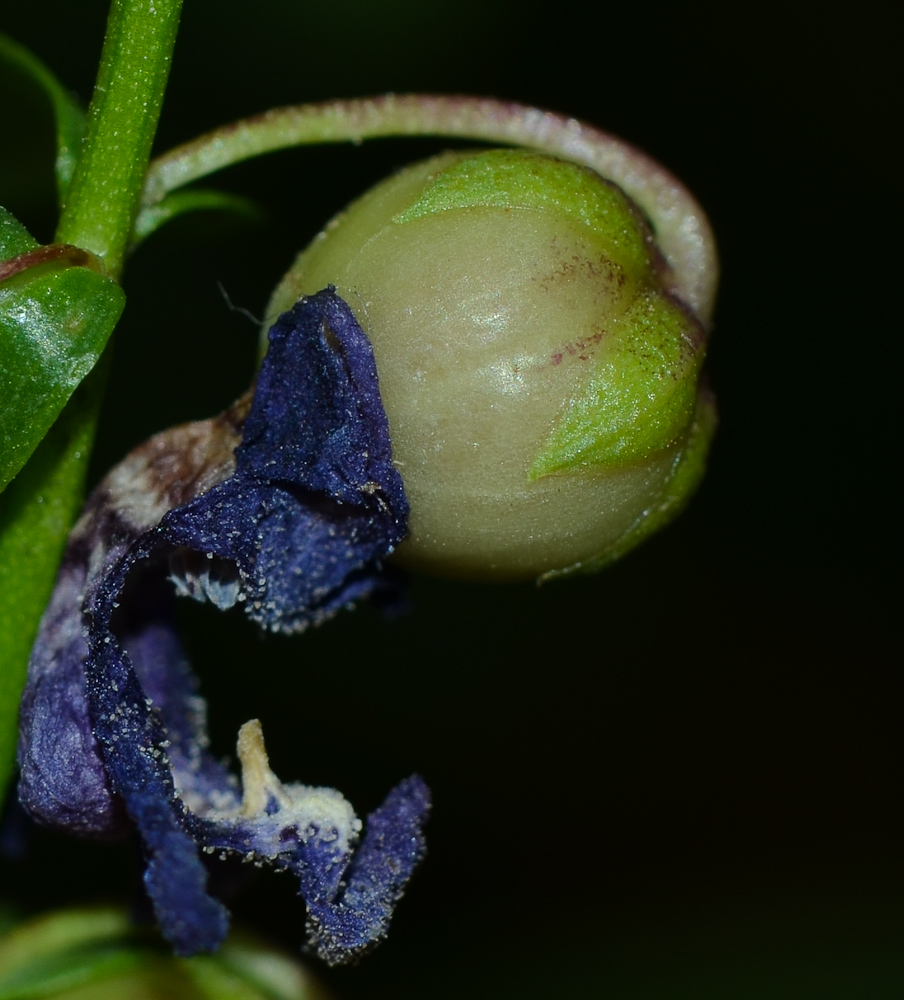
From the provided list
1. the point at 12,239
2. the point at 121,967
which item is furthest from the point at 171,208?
the point at 121,967

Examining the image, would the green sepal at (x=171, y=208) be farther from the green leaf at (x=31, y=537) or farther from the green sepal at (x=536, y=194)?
the green sepal at (x=536, y=194)

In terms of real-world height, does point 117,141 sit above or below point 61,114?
below

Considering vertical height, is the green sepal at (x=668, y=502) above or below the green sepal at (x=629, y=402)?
below

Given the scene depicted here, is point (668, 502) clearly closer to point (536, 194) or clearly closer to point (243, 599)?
point (536, 194)

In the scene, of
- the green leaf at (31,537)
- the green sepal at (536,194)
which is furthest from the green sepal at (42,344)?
the green sepal at (536,194)

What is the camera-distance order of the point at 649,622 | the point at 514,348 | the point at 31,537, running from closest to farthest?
the point at 514,348 → the point at 31,537 → the point at 649,622

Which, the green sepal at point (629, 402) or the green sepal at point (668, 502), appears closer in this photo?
the green sepal at point (629, 402)

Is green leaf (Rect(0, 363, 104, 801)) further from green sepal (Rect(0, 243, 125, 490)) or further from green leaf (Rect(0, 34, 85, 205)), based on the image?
green leaf (Rect(0, 34, 85, 205))
